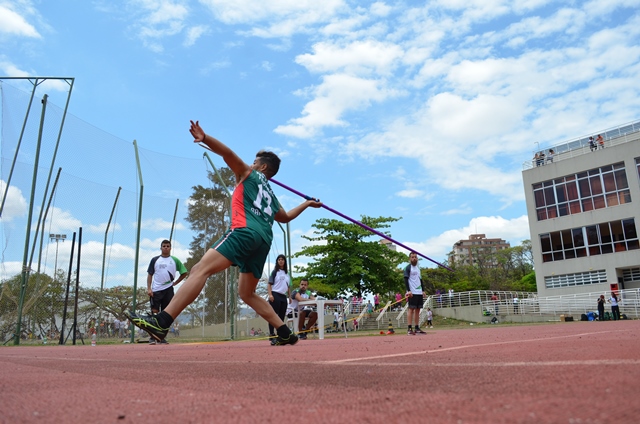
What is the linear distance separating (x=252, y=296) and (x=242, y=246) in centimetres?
95

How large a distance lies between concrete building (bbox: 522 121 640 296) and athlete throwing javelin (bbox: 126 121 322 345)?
98.7 ft

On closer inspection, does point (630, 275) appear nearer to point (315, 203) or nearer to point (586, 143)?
point (586, 143)

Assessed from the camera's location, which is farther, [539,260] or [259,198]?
[539,260]

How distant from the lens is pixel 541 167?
35219 mm

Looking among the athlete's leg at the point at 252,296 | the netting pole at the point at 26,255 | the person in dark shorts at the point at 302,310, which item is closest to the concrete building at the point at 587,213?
the person in dark shorts at the point at 302,310

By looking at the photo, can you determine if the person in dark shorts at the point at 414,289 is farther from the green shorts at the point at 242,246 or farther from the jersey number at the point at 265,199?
the green shorts at the point at 242,246

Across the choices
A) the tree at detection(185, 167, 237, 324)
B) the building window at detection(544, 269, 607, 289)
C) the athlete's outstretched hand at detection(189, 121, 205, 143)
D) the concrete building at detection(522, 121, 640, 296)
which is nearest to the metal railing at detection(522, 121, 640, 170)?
the concrete building at detection(522, 121, 640, 296)

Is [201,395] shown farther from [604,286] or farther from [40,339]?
[604,286]

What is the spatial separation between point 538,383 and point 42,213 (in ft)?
50.1

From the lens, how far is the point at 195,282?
4.29m

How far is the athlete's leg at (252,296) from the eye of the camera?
5028mm

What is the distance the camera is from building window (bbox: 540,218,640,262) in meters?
31.3

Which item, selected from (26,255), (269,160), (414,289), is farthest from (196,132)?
(26,255)

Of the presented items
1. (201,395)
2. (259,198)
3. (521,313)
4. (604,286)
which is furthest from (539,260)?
(201,395)
